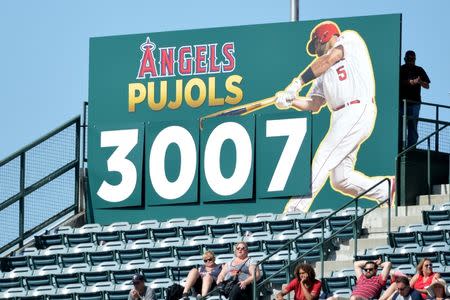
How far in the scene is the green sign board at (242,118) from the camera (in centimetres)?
2320

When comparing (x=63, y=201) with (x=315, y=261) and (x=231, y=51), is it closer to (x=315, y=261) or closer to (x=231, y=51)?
(x=231, y=51)

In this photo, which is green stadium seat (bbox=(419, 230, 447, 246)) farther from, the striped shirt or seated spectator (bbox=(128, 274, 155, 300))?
seated spectator (bbox=(128, 274, 155, 300))

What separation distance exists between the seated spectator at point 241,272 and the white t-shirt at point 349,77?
3954mm

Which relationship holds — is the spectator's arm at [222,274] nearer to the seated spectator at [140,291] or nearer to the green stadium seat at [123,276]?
the seated spectator at [140,291]

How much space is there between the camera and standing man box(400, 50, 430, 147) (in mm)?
22969

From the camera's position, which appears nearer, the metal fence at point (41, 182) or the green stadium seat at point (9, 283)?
the green stadium seat at point (9, 283)

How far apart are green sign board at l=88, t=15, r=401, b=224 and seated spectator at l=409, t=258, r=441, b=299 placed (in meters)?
4.27

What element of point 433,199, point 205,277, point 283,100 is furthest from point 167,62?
point 205,277

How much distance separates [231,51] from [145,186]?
7.66 ft

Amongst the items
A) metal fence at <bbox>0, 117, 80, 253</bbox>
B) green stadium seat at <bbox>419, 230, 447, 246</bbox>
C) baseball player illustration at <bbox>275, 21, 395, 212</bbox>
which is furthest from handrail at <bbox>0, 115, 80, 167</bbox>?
green stadium seat at <bbox>419, 230, 447, 246</bbox>

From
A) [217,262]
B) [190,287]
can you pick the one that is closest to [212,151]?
[217,262]

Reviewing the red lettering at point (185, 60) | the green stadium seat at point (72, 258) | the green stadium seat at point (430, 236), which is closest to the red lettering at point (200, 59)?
the red lettering at point (185, 60)

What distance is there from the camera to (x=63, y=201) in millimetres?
25422

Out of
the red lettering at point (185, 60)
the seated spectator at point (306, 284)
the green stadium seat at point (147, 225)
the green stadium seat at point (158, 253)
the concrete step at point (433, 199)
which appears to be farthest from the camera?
the red lettering at point (185, 60)
